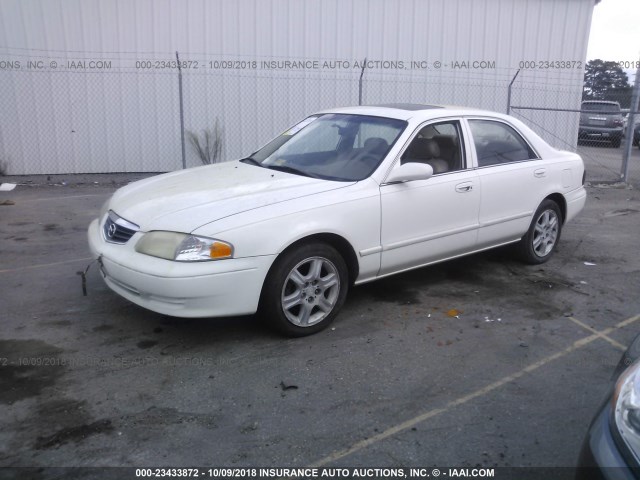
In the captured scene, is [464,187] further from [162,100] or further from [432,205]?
[162,100]

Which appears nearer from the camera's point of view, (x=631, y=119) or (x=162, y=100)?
(x=631, y=119)

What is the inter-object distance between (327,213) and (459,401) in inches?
60.2

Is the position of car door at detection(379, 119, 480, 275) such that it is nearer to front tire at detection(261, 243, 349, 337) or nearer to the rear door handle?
the rear door handle

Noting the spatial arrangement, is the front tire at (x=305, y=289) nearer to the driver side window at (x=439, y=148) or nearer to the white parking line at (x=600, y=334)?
the driver side window at (x=439, y=148)

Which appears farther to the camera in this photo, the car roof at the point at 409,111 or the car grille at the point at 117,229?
the car roof at the point at 409,111

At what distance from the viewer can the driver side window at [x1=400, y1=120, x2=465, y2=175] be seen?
16.0 feet

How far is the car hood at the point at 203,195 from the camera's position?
156 inches

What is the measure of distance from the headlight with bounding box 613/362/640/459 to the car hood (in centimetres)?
248

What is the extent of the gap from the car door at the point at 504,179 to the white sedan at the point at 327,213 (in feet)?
0.05

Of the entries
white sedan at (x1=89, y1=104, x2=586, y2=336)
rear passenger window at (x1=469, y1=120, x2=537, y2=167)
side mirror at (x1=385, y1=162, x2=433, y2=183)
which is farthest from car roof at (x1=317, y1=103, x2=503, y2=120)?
side mirror at (x1=385, y1=162, x2=433, y2=183)

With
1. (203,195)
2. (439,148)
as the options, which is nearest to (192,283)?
(203,195)

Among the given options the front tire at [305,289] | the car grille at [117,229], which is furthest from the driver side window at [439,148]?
the car grille at [117,229]

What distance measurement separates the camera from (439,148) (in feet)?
16.7

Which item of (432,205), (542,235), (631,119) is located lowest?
(542,235)
